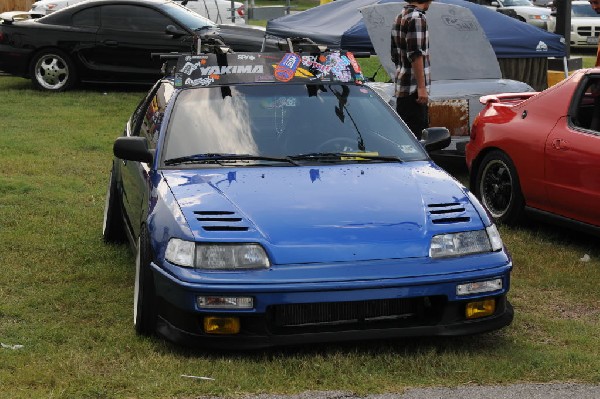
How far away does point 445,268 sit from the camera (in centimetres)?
541

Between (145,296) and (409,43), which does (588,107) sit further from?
(145,296)

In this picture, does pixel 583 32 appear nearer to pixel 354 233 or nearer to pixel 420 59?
pixel 420 59

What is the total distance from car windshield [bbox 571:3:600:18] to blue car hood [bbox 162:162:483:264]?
938 inches

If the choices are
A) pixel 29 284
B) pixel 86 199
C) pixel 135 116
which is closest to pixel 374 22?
pixel 86 199

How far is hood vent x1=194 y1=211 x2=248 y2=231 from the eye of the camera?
17.9 ft

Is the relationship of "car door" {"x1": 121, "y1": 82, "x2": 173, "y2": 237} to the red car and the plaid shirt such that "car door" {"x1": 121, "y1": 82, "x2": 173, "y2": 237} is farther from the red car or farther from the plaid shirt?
the red car

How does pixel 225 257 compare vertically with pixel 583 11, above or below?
above

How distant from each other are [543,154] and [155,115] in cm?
297

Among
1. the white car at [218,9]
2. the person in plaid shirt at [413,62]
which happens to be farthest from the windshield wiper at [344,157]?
the white car at [218,9]

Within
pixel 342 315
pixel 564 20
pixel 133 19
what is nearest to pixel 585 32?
pixel 564 20

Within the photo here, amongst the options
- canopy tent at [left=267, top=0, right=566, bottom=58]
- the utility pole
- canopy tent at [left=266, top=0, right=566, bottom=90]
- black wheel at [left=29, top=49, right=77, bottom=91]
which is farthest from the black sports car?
the utility pole

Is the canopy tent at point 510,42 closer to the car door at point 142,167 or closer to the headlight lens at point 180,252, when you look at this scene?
the car door at point 142,167

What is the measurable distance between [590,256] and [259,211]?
11.1 feet

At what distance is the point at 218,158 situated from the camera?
6.35 m
